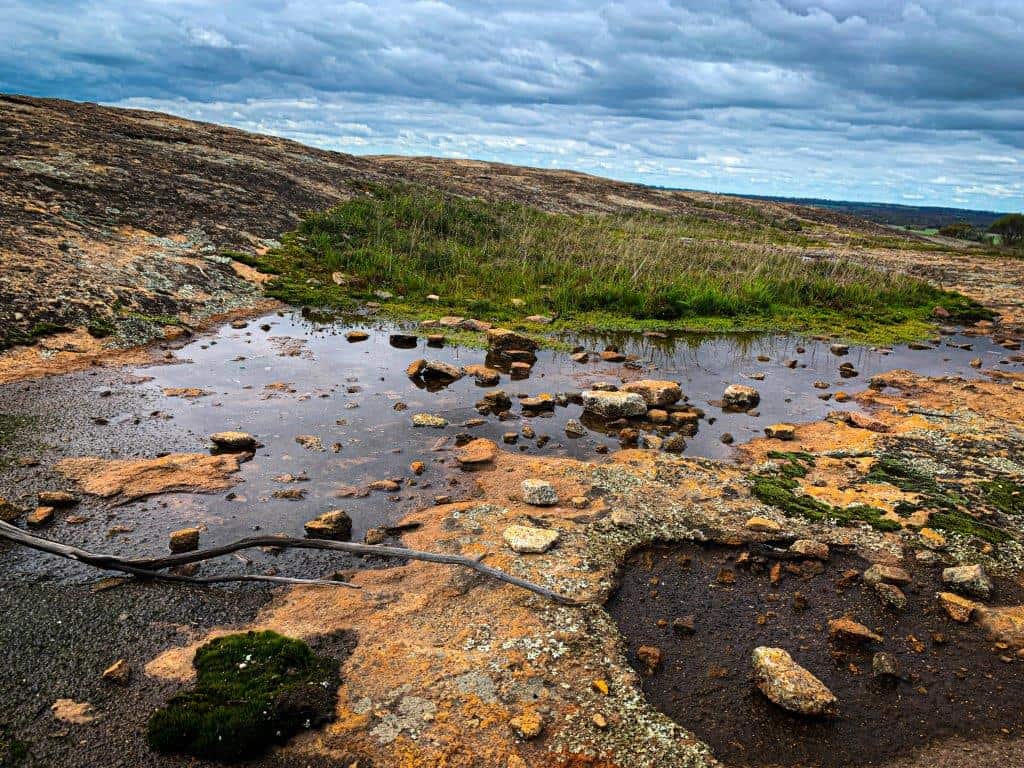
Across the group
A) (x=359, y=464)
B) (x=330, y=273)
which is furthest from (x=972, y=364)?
(x=330, y=273)

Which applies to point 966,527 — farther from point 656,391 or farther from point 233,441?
point 233,441

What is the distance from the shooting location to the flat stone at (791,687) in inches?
137

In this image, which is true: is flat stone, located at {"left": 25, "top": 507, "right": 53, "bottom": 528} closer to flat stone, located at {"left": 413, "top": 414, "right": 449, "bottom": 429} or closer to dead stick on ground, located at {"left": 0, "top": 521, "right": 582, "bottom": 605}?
dead stick on ground, located at {"left": 0, "top": 521, "right": 582, "bottom": 605}

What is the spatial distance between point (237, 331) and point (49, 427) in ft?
14.7

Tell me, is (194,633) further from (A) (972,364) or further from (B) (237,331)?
(A) (972,364)

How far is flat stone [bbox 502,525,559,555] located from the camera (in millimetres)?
4812

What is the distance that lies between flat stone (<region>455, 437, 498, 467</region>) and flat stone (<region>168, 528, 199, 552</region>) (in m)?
2.50

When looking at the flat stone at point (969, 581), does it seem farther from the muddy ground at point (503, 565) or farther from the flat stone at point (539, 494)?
the flat stone at point (539, 494)

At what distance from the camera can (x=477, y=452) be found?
6.62m

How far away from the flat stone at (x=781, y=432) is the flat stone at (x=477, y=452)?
125 inches

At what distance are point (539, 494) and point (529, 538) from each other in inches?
29.7

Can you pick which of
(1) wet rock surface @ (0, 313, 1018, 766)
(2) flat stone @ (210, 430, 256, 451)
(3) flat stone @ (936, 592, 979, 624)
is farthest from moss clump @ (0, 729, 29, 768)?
(3) flat stone @ (936, 592, 979, 624)

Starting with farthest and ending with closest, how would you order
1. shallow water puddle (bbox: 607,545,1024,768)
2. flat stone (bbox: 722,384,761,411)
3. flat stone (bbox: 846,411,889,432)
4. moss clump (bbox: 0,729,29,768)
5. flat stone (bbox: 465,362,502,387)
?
1. flat stone (bbox: 465,362,502,387)
2. flat stone (bbox: 722,384,761,411)
3. flat stone (bbox: 846,411,889,432)
4. shallow water puddle (bbox: 607,545,1024,768)
5. moss clump (bbox: 0,729,29,768)

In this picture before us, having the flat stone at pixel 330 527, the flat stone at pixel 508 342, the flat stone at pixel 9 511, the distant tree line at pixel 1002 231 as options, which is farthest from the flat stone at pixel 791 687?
the distant tree line at pixel 1002 231
